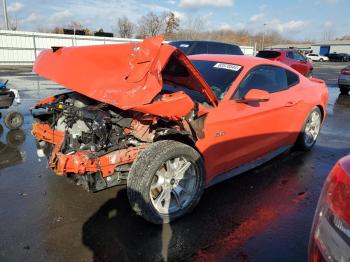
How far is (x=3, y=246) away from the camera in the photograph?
296 cm

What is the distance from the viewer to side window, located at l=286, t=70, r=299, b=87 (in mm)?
5070

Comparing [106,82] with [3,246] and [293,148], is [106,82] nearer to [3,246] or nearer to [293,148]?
[3,246]

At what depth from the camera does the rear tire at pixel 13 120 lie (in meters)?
6.65

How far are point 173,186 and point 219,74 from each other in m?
1.62

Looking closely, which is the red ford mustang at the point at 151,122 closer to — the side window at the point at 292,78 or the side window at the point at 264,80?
the side window at the point at 264,80

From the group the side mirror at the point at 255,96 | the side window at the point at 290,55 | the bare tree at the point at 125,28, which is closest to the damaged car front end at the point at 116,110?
the side mirror at the point at 255,96

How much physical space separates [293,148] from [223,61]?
2267mm

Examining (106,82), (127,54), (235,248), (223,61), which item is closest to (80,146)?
(106,82)

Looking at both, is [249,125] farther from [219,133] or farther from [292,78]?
[292,78]

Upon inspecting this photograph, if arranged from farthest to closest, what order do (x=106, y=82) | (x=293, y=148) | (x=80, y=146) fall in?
(x=293, y=148), (x=80, y=146), (x=106, y=82)

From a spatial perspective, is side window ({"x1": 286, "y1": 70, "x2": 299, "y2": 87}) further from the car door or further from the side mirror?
the side mirror

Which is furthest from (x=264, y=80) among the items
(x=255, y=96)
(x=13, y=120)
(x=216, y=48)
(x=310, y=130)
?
(x=216, y=48)

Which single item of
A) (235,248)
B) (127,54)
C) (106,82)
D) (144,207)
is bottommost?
(235,248)

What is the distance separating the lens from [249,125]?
4.04 m
